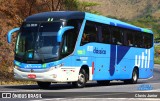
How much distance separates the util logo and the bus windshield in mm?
9717

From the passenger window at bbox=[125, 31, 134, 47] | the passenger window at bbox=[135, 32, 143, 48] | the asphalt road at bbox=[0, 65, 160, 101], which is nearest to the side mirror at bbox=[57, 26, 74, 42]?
the asphalt road at bbox=[0, 65, 160, 101]

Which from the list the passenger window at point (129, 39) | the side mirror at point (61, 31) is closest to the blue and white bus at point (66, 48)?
the side mirror at point (61, 31)

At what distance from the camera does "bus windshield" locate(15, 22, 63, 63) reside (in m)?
19.6

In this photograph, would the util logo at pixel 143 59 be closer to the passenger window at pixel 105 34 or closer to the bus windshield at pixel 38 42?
the passenger window at pixel 105 34

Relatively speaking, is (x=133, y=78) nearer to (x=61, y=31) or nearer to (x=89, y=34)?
(x=89, y=34)

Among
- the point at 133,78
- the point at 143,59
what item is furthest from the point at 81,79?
the point at 143,59

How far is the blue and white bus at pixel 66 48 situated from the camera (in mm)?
19625

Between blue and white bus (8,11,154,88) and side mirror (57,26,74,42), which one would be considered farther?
blue and white bus (8,11,154,88)

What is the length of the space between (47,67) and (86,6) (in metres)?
25.2

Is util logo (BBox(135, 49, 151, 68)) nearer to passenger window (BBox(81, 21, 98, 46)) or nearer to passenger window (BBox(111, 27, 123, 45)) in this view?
passenger window (BBox(111, 27, 123, 45))

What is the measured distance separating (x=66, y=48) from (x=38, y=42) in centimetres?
123

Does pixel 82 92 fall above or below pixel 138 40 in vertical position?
below

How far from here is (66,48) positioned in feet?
65.9

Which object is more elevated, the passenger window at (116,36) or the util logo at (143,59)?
the passenger window at (116,36)
